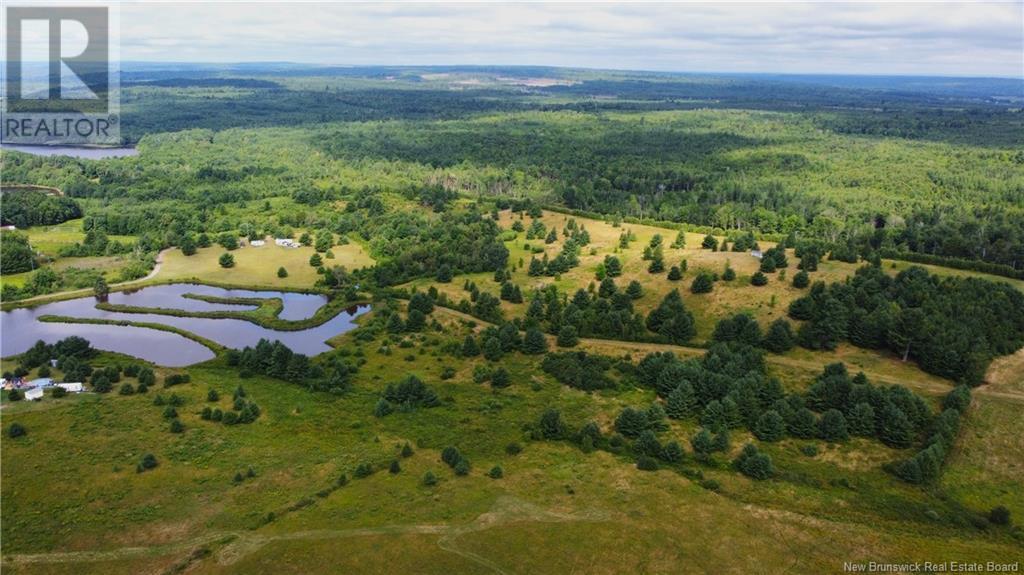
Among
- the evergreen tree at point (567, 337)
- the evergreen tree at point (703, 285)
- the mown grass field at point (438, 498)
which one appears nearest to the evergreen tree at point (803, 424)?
the mown grass field at point (438, 498)

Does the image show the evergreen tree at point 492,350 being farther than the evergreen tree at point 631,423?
Yes

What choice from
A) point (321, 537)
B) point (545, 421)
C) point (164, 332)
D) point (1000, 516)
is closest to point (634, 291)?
point (545, 421)

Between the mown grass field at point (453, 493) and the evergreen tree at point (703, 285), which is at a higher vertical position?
the evergreen tree at point (703, 285)

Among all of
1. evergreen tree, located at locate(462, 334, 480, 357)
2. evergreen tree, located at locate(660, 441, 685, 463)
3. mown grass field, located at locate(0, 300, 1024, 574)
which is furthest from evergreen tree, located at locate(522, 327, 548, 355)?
evergreen tree, located at locate(660, 441, 685, 463)

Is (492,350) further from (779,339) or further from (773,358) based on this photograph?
(779,339)

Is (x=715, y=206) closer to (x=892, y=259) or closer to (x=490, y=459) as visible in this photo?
(x=892, y=259)

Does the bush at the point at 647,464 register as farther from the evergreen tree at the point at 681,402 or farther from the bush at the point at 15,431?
the bush at the point at 15,431

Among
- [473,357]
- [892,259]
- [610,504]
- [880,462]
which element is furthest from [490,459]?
[892,259]

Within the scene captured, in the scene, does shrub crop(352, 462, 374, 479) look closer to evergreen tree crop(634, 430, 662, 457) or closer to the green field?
the green field

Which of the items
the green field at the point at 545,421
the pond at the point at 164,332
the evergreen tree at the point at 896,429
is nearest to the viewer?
the green field at the point at 545,421
